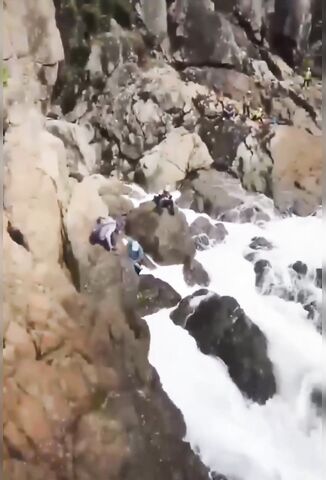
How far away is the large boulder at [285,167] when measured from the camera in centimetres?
155

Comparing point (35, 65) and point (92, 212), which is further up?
point (35, 65)

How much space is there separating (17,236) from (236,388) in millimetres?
617

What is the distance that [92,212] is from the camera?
1.41m

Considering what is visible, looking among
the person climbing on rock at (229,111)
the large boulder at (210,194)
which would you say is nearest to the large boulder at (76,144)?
the large boulder at (210,194)

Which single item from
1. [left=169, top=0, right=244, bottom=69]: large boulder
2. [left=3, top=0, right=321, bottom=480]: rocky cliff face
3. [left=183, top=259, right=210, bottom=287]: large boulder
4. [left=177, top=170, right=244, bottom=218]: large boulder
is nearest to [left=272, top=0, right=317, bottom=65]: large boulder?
[left=3, top=0, right=321, bottom=480]: rocky cliff face

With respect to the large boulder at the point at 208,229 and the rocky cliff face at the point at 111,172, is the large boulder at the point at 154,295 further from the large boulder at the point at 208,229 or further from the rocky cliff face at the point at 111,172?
the large boulder at the point at 208,229

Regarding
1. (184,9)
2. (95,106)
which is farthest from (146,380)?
(184,9)

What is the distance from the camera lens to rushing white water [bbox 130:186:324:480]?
4.42ft

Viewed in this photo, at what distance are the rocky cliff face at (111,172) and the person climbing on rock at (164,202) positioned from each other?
1.1 inches

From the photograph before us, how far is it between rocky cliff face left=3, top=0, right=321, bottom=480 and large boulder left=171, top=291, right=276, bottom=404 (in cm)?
9

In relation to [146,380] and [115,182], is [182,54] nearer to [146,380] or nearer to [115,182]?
[115,182]

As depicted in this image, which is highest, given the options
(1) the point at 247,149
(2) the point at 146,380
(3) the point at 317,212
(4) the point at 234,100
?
(4) the point at 234,100

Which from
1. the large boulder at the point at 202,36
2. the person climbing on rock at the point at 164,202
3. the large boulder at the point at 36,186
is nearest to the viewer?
the large boulder at the point at 36,186

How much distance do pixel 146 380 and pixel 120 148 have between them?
58 cm
